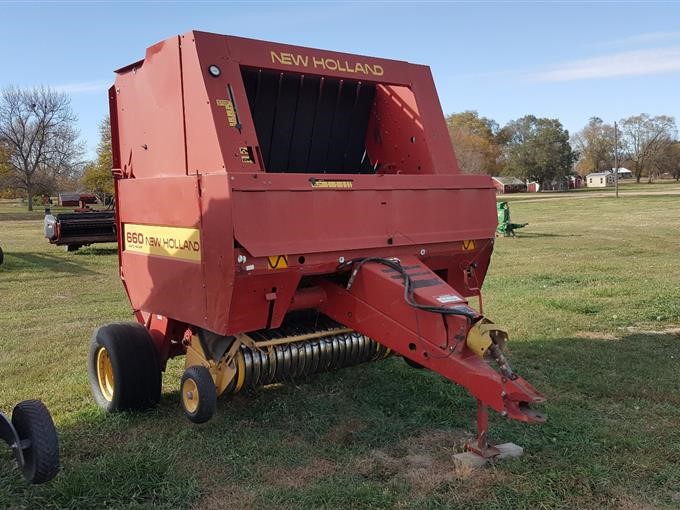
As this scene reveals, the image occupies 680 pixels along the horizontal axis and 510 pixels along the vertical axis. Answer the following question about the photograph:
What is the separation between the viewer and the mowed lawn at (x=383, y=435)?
345 centimetres

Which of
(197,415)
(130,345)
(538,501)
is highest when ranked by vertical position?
(130,345)

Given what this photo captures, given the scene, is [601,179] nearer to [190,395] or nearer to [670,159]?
[670,159]

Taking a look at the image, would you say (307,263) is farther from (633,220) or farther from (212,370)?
(633,220)

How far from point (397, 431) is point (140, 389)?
1849mm

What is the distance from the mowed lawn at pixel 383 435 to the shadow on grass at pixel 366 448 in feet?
0.04

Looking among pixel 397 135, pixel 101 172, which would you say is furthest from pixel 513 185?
pixel 397 135

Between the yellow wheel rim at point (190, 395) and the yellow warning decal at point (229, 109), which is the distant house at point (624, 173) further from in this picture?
the yellow wheel rim at point (190, 395)

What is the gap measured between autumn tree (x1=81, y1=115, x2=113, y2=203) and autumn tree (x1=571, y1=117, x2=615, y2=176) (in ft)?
247

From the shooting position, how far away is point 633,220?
25.7m

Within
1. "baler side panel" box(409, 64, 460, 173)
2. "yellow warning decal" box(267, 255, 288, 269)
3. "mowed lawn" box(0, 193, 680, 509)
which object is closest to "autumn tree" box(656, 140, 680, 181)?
"mowed lawn" box(0, 193, 680, 509)

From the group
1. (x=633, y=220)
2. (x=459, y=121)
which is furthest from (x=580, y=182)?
(x=633, y=220)

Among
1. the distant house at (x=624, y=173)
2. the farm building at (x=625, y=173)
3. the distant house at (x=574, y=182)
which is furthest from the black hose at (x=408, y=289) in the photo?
the farm building at (x=625, y=173)

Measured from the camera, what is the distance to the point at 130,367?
4.61 meters

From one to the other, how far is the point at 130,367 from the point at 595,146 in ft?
358
